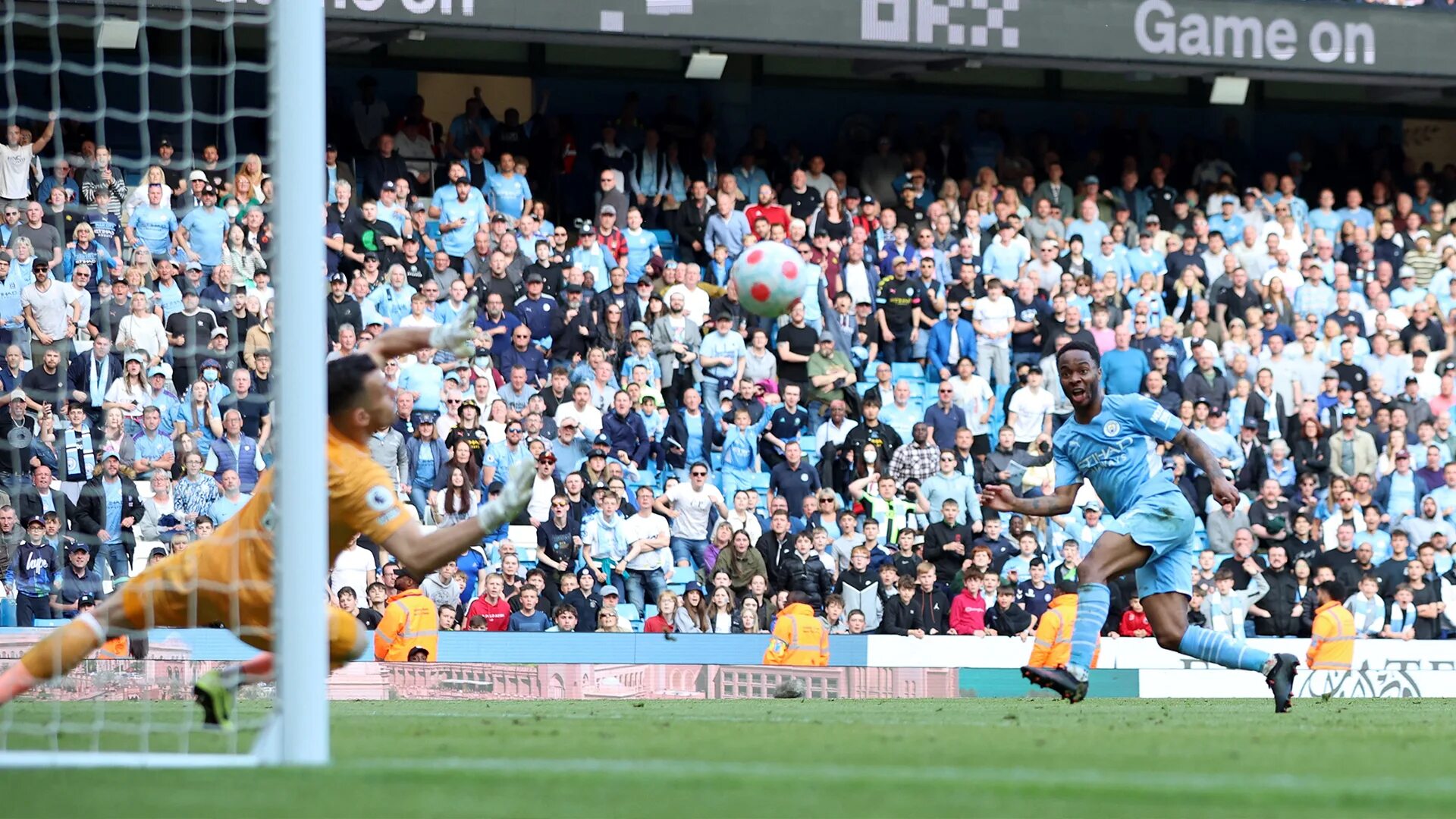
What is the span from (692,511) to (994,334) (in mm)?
4212

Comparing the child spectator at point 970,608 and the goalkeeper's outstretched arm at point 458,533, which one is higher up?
the goalkeeper's outstretched arm at point 458,533

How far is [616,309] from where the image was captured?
803 inches

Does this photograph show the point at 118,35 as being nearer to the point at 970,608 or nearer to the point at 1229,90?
the point at 970,608

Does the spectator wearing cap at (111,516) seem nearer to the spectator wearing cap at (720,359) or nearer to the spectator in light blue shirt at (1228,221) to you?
the spectator wearing cap at (720,359)

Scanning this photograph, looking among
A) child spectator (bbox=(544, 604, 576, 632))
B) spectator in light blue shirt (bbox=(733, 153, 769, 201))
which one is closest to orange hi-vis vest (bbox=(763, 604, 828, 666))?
child spectator (bbox=(544, 604, 576, 632))

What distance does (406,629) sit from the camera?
16266 mm

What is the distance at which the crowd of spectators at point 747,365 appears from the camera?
50.2ft

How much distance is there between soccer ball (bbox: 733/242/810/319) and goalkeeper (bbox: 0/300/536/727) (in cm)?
652

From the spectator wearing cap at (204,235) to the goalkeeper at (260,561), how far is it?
24.8 ft

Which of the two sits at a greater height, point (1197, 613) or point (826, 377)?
point (826, 377)

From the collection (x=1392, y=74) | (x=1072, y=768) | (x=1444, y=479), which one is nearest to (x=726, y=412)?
(x=1444, y=479)

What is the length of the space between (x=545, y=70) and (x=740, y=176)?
2.78 meters

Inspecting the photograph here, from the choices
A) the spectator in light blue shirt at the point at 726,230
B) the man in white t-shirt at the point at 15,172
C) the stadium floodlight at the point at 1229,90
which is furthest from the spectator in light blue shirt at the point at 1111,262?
the man in white t-shirt at the point at 15,172

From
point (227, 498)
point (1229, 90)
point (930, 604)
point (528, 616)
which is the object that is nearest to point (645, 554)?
point (528, 616)
